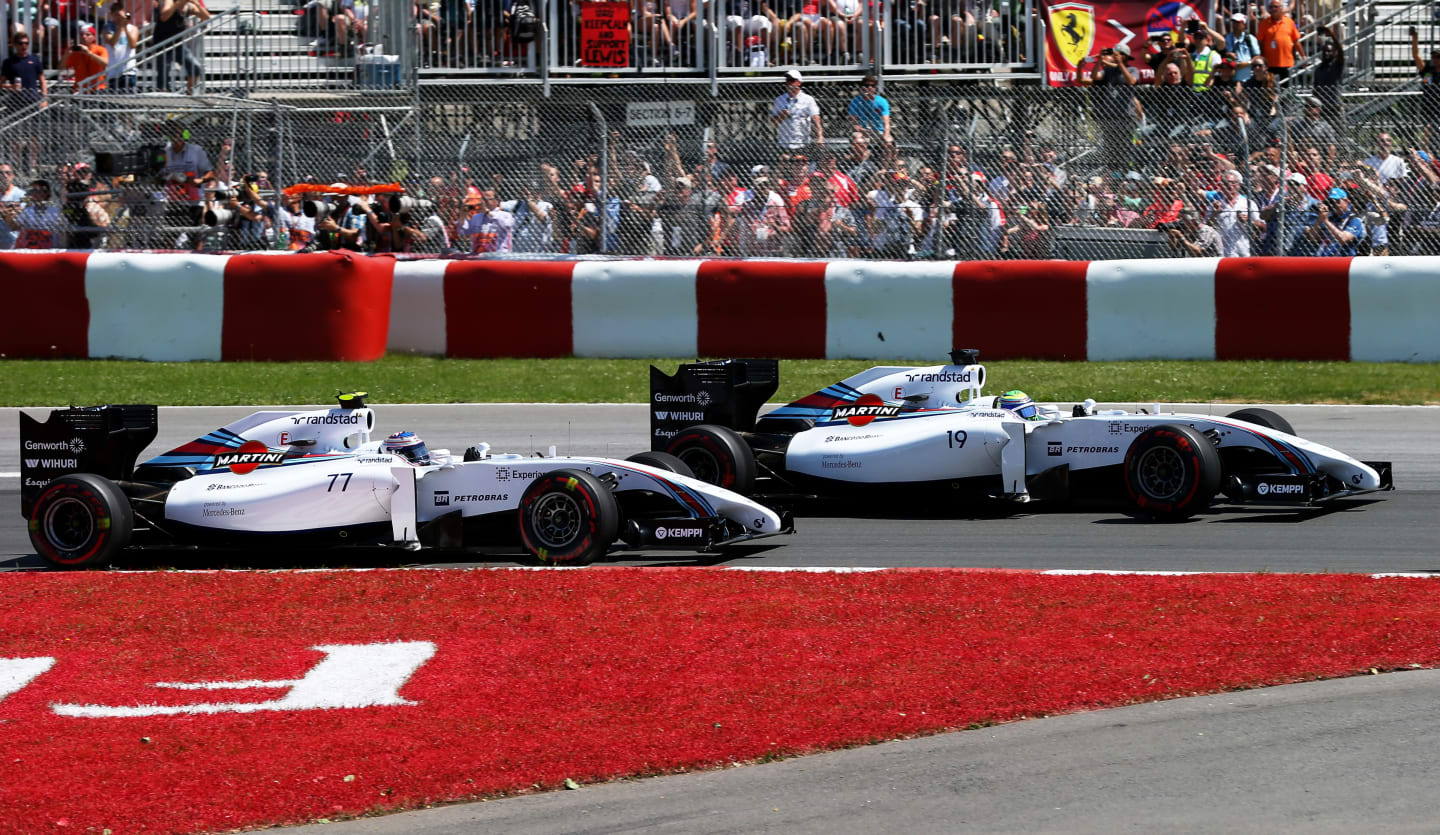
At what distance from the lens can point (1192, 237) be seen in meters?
15.5

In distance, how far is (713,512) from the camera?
342 inches

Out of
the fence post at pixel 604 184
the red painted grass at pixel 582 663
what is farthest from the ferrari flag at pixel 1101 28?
the red painted grass at pixel 582 663

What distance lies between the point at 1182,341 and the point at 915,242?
2.44 metres

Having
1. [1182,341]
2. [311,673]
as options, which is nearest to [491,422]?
[1182,341]

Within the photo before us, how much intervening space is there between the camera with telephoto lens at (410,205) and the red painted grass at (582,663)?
875 cm

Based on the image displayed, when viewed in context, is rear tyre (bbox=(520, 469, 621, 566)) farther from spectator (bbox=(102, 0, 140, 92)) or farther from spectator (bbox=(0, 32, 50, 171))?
spectator (bbox=(102, 0, 140, 92))

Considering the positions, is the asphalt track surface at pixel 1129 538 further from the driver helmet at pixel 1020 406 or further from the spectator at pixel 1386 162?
the spectator at pixel 1386 162

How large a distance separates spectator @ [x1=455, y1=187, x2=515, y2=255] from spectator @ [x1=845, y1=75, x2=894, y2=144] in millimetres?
3276

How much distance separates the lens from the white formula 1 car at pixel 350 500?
8.57 metres

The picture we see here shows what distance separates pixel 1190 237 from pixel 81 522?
9.87 m

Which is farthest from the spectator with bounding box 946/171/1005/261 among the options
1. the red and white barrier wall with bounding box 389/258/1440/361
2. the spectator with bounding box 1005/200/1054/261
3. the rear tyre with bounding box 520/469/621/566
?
the rear tyre with bounding box 520/469/621/566

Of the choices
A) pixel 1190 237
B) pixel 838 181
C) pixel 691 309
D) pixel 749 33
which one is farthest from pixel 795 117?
pixel 1190 237

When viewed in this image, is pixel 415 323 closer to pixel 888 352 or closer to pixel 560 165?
pixel 560 165

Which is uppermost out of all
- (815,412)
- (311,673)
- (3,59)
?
(3,59)
